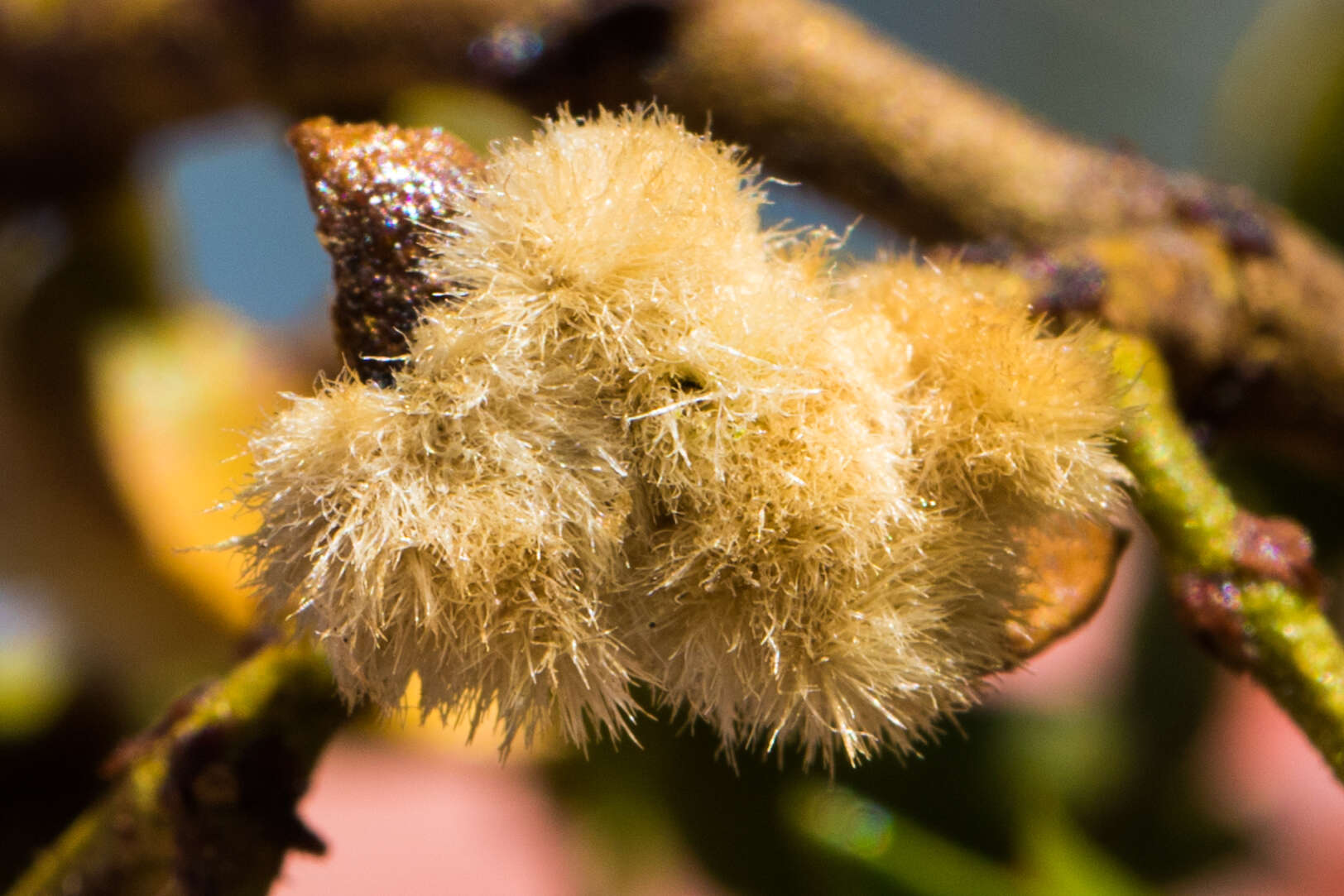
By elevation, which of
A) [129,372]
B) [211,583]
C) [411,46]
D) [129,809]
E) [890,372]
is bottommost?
[211,583]

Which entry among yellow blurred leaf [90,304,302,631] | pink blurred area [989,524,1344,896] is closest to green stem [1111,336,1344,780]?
pink blurred area [989,524,1344,896]

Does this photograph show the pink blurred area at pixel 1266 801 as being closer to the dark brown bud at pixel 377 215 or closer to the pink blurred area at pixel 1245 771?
the pink blurred area at pixel 1245 771

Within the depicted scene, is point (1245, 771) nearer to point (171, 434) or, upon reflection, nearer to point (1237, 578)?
point (1237, 578)

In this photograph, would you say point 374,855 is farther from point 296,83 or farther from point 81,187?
point 296,83

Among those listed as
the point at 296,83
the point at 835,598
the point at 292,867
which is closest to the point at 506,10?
the point at 296,83

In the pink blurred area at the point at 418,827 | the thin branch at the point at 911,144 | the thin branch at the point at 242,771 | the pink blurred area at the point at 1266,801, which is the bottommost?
the pink blurred area at the point at 418,827

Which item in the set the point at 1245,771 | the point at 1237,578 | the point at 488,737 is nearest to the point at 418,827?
the point at 488,737

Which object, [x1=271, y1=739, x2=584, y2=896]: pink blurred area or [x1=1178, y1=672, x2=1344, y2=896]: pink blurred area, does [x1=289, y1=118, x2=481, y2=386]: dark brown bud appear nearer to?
[x1=1178, y1=672, x2=1344, y2=896]: pink blurred area

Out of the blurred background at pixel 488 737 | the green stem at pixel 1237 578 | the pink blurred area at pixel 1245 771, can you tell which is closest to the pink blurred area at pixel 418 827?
the blurred background at pixel 488 737
